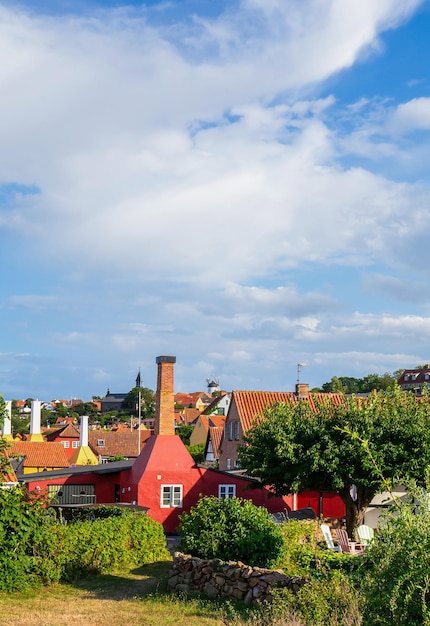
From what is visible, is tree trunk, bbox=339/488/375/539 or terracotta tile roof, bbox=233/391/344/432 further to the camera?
terracotta tile roof, bbox=233/391/344/432

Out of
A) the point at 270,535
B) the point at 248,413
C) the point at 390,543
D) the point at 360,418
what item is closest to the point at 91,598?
the point at 270,535

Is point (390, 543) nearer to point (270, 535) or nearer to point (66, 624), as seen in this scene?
point (66, 624)

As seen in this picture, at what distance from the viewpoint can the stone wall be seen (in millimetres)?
14297

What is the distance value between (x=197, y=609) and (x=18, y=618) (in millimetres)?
3411

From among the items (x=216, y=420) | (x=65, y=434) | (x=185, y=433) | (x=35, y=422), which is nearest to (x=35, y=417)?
(x=35, y=422)

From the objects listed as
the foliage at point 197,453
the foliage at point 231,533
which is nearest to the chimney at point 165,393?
the foliage at point 231,533

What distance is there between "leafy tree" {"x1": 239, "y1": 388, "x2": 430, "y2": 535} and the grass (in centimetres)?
804

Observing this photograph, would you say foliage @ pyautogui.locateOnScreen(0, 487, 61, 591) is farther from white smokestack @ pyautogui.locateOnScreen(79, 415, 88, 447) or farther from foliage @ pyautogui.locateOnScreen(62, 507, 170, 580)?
white smokestack @ pyautogui.locateOnScreen(79, 415, 88, 447)

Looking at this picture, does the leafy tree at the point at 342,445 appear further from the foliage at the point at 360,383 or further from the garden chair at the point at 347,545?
the foliage at the point at 360,383

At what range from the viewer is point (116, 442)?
88.3 meters

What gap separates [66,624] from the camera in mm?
13250

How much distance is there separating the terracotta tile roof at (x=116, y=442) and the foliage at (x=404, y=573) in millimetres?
77683

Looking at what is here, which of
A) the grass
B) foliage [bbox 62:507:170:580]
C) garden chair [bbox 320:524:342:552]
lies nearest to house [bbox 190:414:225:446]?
foliage [bbox 62:507:170:580]

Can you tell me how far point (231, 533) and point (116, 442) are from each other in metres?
73.1
